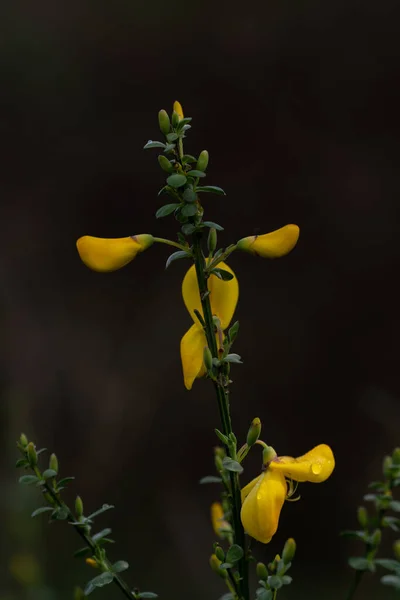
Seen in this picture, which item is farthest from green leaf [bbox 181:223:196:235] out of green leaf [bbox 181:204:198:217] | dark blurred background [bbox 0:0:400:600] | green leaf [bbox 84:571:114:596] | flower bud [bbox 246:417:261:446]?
dark blurred background [bbox 0:0:400:600]

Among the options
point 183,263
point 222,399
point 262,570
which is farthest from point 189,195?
point 183,263

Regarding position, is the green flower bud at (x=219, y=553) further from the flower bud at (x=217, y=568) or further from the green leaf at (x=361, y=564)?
the green leaf at (x=361, y=564)

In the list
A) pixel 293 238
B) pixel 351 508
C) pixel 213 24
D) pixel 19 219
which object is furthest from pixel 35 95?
pixel 293 238

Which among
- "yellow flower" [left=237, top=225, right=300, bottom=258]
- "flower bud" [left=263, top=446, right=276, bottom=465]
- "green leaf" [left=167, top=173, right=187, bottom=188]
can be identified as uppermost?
"green leaf" [left=167, top=173, right=187, bottom=188]

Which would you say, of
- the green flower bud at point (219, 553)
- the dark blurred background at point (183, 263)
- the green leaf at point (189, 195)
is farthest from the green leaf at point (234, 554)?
the dark blurred background at point (183, 263)

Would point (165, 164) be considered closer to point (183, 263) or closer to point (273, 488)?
point (273, 488)

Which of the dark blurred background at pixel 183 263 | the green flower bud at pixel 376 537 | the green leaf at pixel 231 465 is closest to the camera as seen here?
the green leaf at pixel 231 465

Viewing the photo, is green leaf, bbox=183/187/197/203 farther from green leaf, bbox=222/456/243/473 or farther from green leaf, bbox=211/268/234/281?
green leaf, bbox=222/456/243/473
